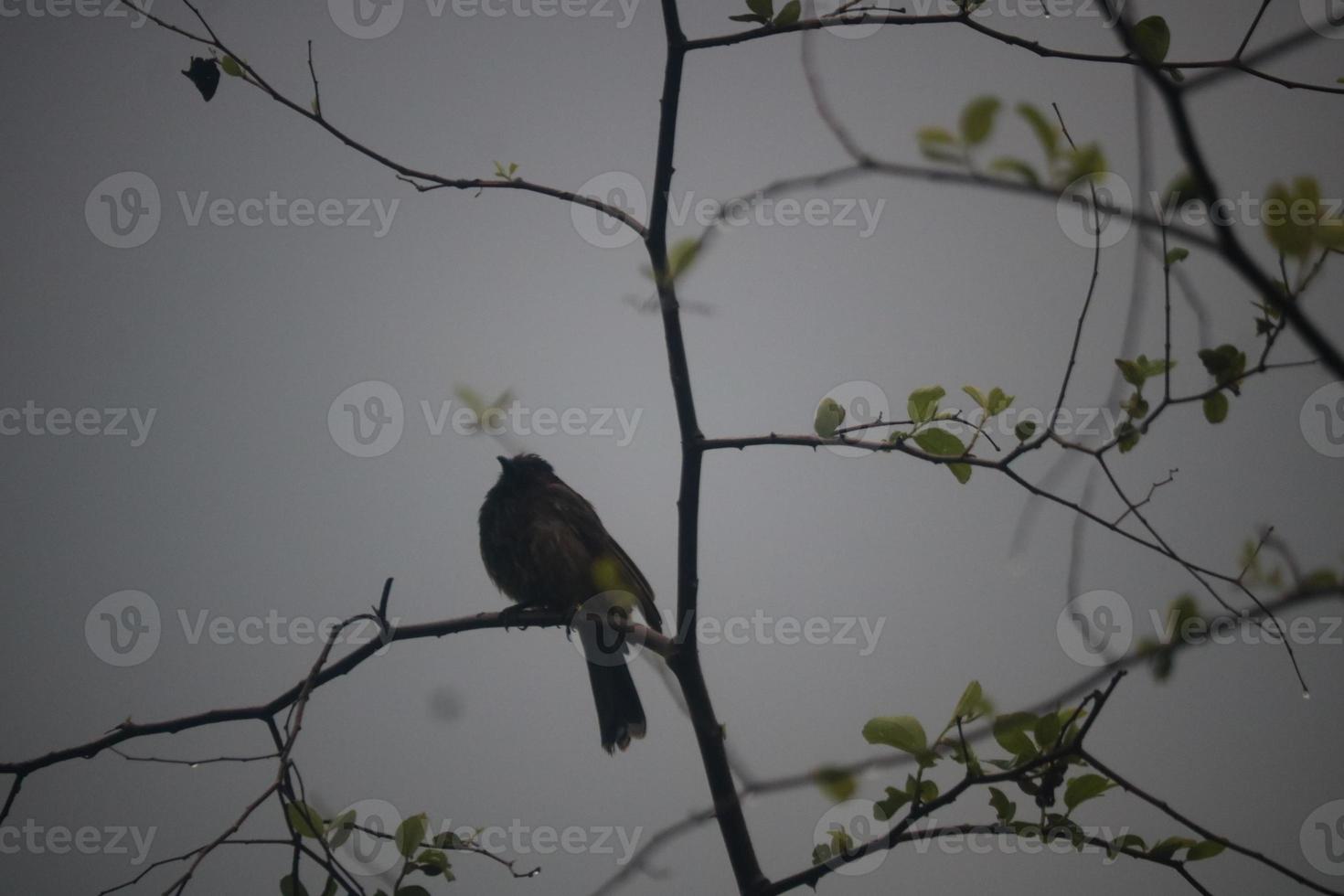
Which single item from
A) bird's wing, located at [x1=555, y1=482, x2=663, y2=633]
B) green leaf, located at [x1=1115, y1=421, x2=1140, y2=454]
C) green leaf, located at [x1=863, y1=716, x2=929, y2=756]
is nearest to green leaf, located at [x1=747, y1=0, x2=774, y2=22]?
green leaf, located at [x1=1115, y1=421, x2=1140, y2=454]

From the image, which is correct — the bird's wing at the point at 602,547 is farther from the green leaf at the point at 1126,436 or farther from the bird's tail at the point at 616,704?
the green leaf at the point at 1126,436

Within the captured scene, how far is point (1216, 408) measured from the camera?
1653 millimetres

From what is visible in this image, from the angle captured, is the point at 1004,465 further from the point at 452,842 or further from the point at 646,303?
the point at 452,842

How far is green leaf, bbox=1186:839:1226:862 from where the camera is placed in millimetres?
1597

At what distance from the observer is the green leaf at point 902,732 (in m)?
1.73

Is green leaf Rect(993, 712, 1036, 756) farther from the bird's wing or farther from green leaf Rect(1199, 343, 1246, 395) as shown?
the bird's wing

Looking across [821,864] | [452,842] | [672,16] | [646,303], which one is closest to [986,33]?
[672,16]

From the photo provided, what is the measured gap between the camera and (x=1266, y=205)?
1137 millimetres

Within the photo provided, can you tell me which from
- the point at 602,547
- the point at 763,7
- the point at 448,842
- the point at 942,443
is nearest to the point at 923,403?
the point at 942,443

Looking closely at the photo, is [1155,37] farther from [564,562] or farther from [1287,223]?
[564,562]

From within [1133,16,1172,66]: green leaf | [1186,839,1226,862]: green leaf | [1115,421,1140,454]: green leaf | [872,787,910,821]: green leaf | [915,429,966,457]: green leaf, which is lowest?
[1186,839,1226,862]: green leaf

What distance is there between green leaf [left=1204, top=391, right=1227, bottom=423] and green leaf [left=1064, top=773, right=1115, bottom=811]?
2.53 ft

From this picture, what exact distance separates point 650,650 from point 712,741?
345 mm

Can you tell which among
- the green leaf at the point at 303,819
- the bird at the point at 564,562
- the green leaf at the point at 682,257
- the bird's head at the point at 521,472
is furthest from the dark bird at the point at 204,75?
the bird's head at the point at 521,472
